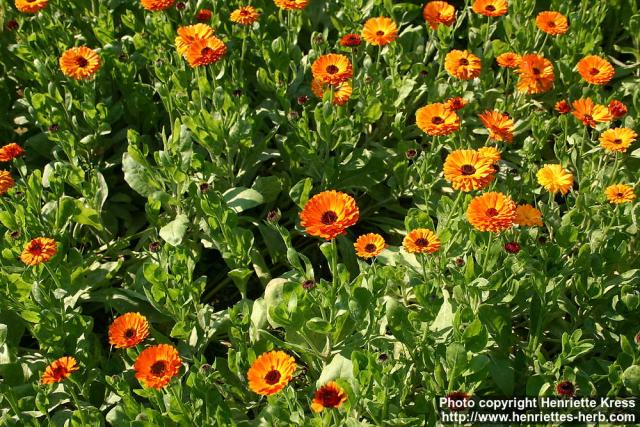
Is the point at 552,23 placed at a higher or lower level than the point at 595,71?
higher

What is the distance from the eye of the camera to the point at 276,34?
448cm

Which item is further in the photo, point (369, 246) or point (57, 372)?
point (369, 246)

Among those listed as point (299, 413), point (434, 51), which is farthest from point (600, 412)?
point (434, 51)

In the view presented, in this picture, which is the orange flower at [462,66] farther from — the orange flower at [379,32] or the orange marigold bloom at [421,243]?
the orange marigold bloom at [421,243]

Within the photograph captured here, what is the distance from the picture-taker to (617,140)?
10.7ft

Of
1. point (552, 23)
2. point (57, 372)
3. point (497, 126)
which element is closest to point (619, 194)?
point (497, 126)

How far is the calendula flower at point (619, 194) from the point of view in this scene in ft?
9.71

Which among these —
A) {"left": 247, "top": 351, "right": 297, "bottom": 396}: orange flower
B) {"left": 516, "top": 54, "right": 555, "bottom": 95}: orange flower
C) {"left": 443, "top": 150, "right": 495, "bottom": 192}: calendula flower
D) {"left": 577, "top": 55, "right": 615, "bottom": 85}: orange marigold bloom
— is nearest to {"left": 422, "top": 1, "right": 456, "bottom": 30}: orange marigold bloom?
{"left": 516, "top": 54, "right": 555, "bottom": 95}: orange flower

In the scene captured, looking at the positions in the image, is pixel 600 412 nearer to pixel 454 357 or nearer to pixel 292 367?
pixel 454 357

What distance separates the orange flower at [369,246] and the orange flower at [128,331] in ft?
2.84

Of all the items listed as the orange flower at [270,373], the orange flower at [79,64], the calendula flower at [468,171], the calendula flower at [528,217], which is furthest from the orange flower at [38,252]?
the calendula flower at [528,217]

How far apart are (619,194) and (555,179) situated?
0.86 feet

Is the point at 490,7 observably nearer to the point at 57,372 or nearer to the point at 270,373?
the point at 270,373

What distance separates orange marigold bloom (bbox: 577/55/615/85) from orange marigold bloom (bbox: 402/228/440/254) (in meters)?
1.53
